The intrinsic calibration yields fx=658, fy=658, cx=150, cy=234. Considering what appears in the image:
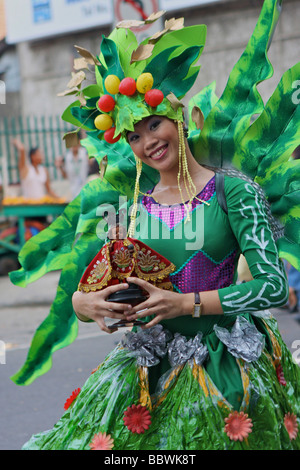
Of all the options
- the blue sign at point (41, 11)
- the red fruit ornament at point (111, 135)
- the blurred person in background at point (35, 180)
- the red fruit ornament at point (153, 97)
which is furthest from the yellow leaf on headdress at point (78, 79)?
the blue sign at point (41, 11)

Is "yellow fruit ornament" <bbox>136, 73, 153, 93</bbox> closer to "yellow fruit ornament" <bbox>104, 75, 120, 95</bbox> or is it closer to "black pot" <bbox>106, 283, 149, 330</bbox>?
"yellow fruit ornament" <bbox>104, 75, 120, 95</bbox>

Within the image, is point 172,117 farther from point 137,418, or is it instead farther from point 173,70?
point 137,418

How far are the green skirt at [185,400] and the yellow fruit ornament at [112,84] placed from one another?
911 mm

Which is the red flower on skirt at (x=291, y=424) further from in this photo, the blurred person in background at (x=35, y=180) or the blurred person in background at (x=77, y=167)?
the blurred person in background at (x=77, y=167)

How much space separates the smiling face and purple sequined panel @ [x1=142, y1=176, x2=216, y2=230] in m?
0.15

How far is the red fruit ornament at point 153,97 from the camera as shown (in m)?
2.39

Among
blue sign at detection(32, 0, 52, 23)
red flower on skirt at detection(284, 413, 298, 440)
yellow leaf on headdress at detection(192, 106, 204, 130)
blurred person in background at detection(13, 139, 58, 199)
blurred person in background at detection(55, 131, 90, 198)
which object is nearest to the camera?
red flower on skirt at detection(284, 413, 298, 440)

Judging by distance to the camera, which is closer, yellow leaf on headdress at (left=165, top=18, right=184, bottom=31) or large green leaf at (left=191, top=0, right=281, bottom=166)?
yellow leaf on headdress at (left=165, top=18, right=184, bottom=31)

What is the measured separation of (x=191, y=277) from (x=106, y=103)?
0.72 meters

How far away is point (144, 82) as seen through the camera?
2.40 m

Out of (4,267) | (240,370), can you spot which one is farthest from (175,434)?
(4,267)

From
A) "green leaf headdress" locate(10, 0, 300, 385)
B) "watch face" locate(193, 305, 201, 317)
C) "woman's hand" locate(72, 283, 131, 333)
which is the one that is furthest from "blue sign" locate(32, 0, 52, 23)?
"watch face" locate(193, 305, 201, 317)

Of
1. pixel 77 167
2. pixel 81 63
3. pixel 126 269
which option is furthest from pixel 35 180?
pixel 126 269

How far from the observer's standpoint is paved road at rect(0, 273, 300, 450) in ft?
15.0
